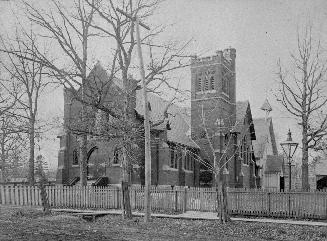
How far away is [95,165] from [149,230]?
22.2 m

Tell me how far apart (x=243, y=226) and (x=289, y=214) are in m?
4.59

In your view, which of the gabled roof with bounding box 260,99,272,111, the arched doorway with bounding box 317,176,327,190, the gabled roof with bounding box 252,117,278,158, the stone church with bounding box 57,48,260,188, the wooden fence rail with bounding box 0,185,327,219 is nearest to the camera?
the wooden fence rail with bounding box 0,185,327,219

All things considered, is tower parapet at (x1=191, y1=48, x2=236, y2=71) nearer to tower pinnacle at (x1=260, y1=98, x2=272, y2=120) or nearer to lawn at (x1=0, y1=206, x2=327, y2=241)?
tower pinnacle at (x1=260, y1=98, x2=272, y2=120)

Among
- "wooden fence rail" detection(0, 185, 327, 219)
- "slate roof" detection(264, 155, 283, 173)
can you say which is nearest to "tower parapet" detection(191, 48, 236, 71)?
"slate roof" detection(264, 155, 283, 173)

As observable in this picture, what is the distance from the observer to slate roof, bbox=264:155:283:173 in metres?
58.8

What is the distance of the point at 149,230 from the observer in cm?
1512

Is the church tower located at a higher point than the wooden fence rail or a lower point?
higher

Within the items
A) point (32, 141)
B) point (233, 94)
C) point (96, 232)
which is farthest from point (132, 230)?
point (233, 94)

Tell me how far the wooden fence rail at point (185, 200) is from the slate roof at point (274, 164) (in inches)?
1483

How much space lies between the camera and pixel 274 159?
60594 mm

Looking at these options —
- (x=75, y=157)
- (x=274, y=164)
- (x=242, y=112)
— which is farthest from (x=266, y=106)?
(x=75, y=157)

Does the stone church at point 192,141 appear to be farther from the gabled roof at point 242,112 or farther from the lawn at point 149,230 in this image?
the lawn at point 149,230

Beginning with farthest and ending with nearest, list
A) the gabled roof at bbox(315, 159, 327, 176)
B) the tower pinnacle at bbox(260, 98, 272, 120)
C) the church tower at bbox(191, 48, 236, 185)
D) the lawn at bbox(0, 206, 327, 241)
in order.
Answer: the tower pinnacle at bbox(260, 98, 272, 120)
the gabled roof at bbox(315, 159, 327, 176)
the church tower at bbox(191, 48, 236, 185)
the lawn at bbox(0, 206, 327, 241)

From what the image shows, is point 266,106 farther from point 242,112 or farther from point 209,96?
point 209,96
